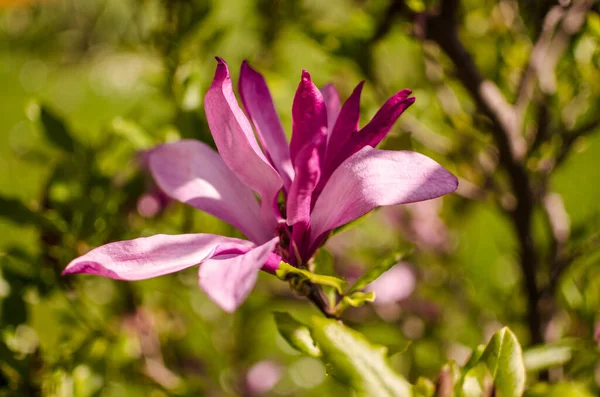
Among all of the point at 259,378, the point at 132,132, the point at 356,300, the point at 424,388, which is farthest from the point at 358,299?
the point at 259,378

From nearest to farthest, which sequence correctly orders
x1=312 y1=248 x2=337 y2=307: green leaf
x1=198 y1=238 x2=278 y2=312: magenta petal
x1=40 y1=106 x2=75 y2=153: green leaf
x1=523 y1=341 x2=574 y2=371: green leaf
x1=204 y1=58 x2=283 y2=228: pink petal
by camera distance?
x1=198 y1=238 x2=278 y2=312: magenta petal, x1=204 y1=58 x2=283 y2=228: pink petal, x1=312 y1=248 x2=337 y2=307: green leaf, x1=523 y1=341 x2=574 y2=371: green leaf, x1=40 y1=106 x2=75 y2=153: green leaf

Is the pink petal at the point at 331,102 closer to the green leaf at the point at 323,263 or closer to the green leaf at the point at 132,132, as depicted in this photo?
the green leaf at the point at 323,263

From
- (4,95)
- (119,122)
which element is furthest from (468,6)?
(4,95)

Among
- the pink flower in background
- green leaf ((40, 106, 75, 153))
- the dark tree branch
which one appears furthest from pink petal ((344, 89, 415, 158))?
the pink flower in background

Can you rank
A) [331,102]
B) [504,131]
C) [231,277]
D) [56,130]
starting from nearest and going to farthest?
[231,277]
[331,102]
[504,131]
[56,130]

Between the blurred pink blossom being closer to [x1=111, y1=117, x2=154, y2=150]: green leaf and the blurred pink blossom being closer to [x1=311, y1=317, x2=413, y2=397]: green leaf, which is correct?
[x1=111, y1=117, x2=154, y2=150]: green leaf

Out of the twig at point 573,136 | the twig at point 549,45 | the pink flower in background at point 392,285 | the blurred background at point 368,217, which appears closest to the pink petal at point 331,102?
the blurred background at point 368,217

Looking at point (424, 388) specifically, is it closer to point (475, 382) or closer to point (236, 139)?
point (475, 382)
